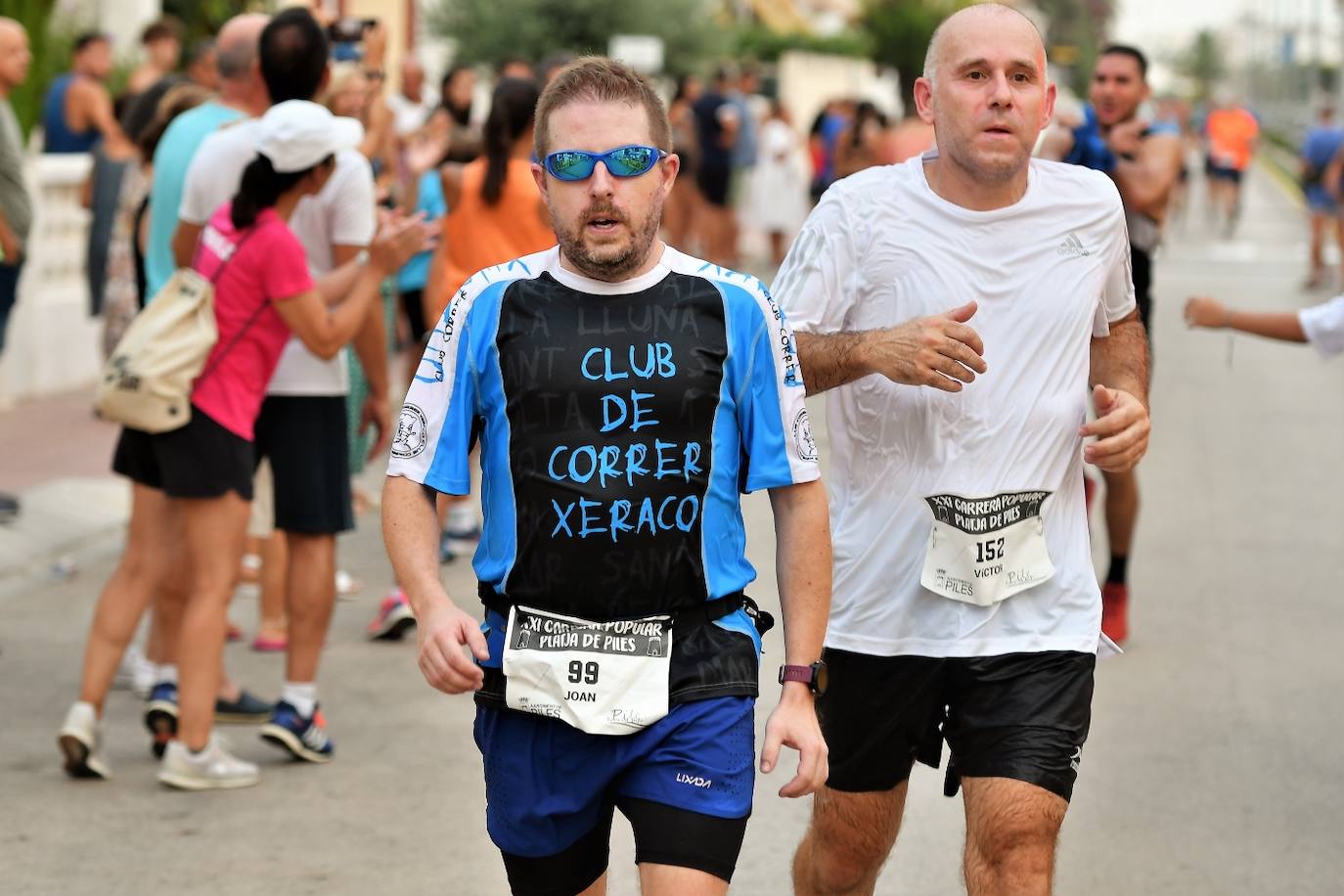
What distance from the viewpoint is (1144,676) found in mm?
7688

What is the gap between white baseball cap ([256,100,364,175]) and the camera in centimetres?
586

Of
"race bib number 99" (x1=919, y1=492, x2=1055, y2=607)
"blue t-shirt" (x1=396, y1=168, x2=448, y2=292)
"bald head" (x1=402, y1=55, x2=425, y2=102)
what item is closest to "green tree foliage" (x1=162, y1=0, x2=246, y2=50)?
"bald head" (x1=402, y1=55, x2=425, y2=102)

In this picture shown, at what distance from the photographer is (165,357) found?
5.84 meters

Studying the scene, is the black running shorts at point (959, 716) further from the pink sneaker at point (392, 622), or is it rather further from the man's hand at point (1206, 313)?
the pink sneaker at point (392, 622)

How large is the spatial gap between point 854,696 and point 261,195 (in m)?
2.48

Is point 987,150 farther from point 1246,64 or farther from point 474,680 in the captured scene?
point 1246,64

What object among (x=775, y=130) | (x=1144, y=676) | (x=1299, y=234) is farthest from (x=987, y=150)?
(x=1299, y=234)

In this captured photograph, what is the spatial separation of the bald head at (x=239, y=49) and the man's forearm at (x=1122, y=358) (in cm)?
331

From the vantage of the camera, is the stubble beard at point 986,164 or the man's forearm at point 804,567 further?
the stubble beard at point 986,164

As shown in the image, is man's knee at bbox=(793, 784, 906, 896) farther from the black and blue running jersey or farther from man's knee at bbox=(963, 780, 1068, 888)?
the black and blue running jersey

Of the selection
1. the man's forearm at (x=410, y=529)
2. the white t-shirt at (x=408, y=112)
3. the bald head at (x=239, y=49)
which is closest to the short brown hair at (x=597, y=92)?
the man's forearm at (x=410, y=529)

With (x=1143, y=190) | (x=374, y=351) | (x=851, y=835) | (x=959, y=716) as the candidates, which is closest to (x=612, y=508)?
(x=959, y=716)

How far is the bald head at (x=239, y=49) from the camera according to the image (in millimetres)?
6781

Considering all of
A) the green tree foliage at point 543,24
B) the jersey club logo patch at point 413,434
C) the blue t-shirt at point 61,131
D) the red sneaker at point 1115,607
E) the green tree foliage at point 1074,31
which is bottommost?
the green tree foliage at point 1074,31
